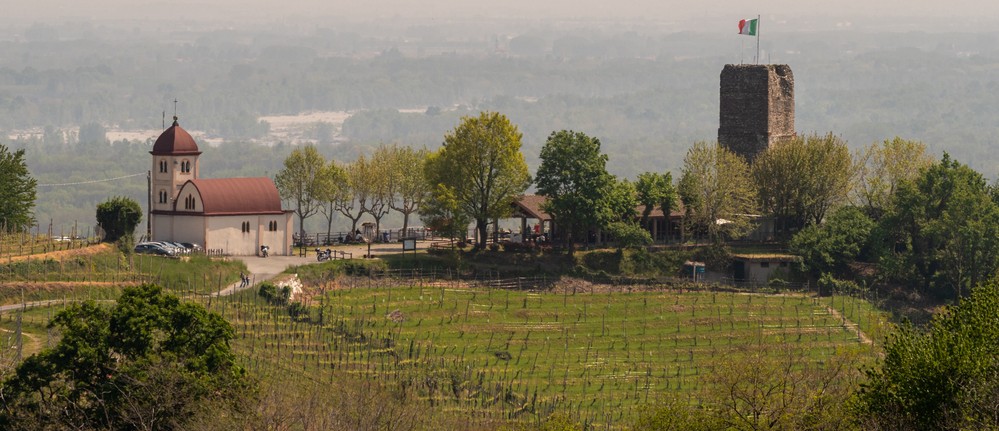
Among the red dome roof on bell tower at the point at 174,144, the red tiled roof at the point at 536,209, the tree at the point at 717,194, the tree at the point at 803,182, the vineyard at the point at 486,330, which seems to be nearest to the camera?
the vineyard at the point at 486,330

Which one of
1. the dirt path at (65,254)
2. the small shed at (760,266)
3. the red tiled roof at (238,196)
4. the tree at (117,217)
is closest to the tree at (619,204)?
the small shed at (760,266)

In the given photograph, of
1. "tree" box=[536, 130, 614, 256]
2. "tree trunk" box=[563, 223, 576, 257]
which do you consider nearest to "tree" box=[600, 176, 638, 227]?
"tree" box=[536, 130, 614, 256]

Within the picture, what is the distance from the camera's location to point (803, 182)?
391 ft

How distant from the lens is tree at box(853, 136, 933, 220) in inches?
4680

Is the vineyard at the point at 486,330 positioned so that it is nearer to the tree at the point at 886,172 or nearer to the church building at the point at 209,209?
the church building at the point at 209,209

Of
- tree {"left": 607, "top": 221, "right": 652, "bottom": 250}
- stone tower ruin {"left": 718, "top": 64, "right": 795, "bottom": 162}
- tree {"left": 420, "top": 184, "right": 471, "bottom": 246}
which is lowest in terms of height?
→ tree {"left": 607, "top": 221, "right": 652, "bottom": 250}

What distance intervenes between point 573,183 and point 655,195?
21.3 feet

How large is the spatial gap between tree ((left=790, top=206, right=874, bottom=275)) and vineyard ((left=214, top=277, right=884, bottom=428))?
5.08 meters

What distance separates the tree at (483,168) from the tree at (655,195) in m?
8.07

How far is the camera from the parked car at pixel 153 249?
338ft

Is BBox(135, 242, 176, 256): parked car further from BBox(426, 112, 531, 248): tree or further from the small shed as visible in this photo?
the small shed

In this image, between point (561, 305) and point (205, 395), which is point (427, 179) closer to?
point (561, 305)

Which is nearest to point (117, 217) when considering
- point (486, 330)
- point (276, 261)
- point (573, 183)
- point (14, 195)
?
point (14, 195)

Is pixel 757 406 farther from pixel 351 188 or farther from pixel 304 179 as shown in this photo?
pixel 351 188
